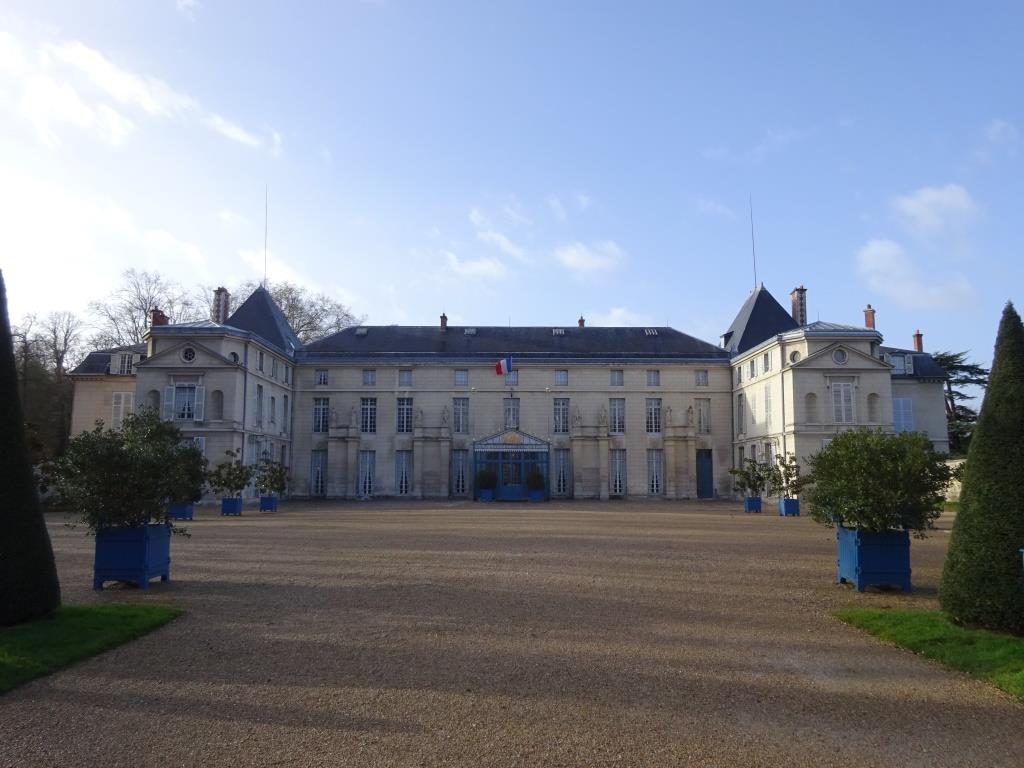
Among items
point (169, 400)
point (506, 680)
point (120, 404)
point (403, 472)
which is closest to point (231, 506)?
point (169, 400)

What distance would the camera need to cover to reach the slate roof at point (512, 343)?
3800cm

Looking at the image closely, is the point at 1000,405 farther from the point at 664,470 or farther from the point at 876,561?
the point at 664,470

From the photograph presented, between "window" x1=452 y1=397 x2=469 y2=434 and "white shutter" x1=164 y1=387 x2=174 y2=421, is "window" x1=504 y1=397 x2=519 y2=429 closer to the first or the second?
"window" x1=452 y1=397 x2=469 y2=434

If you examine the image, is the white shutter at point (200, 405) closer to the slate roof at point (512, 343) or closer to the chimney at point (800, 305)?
the slate roof at point (512, 343)

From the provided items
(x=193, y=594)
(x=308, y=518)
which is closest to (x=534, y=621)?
(x=193, y=594)

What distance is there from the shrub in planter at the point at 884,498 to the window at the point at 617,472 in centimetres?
2732

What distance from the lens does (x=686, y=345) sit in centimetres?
3909

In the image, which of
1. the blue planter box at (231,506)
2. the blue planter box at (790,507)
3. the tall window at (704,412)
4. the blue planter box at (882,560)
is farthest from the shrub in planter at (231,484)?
the tall window at (704,412)

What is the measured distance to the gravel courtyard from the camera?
14.2ft

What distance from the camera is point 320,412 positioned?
37.4m

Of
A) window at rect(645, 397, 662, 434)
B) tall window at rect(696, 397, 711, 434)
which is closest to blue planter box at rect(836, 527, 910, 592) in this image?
window at rect(645, 397, 662, 434)

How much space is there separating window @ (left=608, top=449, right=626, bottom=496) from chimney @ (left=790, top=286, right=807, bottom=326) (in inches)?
439

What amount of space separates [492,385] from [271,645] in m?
30.7

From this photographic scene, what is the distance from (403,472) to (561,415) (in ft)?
26.0
